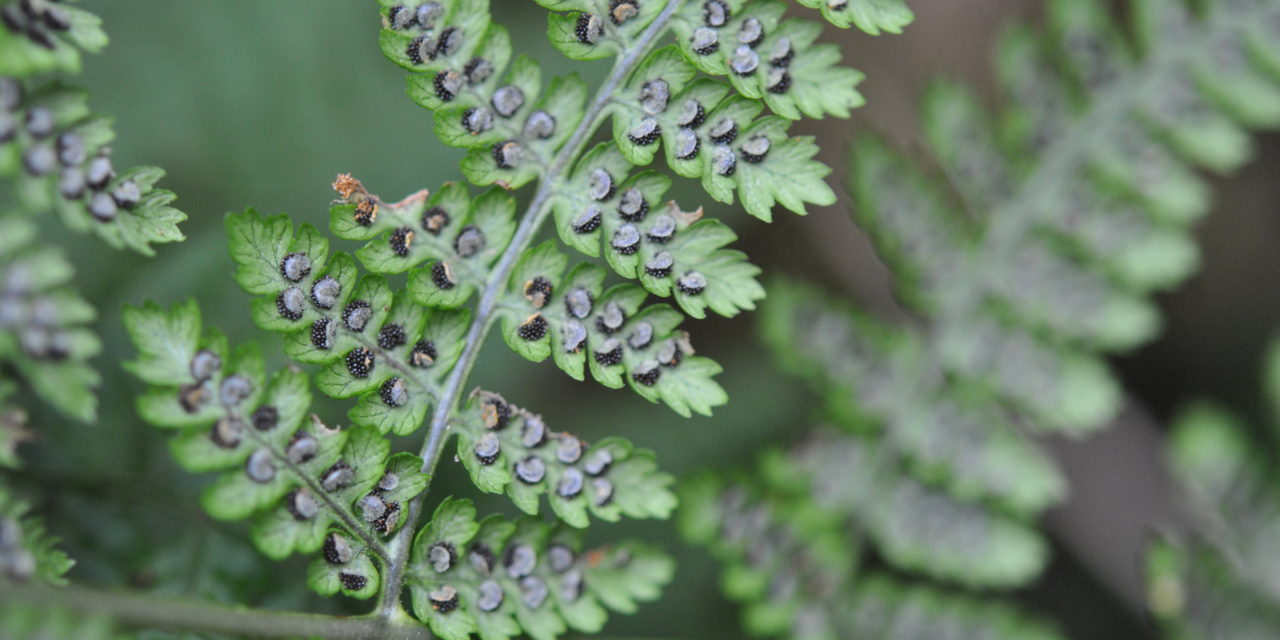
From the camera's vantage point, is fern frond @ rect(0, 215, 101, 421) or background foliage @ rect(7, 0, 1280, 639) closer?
fern frond @ rect(0, 215, 101, 421)

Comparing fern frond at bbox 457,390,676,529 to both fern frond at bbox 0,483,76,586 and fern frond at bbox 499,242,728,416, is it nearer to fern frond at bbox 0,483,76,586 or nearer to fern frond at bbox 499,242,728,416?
fern frond at bbox 499,242,728,416

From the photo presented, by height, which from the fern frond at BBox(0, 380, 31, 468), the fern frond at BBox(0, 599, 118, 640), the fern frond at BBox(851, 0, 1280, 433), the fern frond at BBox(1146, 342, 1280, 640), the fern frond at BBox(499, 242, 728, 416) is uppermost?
the fern frond at BBox(851, 0, 1280, 433)

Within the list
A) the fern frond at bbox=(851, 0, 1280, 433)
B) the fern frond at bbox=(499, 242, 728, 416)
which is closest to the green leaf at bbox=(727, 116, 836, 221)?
the fern frond at bbox=(499, 242, 728, 416)

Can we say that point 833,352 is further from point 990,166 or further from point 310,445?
point 310,445

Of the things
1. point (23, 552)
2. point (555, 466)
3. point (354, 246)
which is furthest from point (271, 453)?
point (354, 246)

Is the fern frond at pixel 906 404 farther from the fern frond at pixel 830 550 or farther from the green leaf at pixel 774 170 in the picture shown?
the green leaf at pixel 774 170

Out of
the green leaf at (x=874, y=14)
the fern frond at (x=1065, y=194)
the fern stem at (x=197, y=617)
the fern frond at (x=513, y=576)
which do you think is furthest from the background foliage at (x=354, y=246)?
the green leaf at (x=874, y=14)
